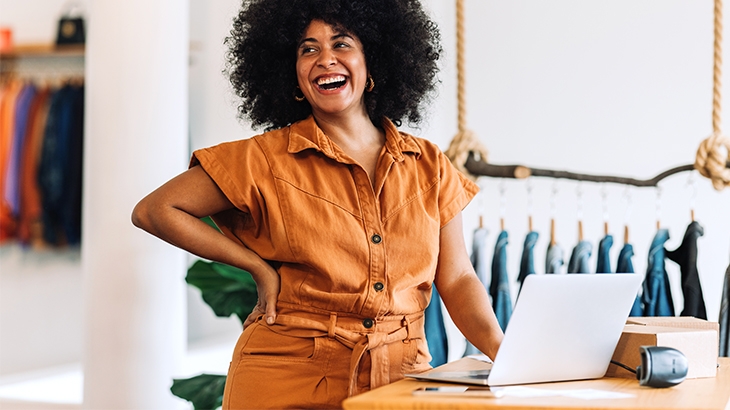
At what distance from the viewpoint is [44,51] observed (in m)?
4.63

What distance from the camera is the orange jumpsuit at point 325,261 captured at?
5.12 ft

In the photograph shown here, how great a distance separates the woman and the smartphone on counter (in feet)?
1.03

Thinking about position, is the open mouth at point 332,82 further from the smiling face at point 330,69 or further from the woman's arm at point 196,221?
the woman's arm at point 196,221

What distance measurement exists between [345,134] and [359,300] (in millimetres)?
370

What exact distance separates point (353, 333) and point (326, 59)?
545 mm

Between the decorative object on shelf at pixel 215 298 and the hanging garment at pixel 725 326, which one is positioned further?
the decorative object on shelf at pixel 215 298

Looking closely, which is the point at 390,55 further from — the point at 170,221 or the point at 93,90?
the point at 93,90

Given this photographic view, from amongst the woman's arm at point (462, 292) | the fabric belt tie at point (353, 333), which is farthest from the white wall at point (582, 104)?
the fabric belt tie at point (353, 333)

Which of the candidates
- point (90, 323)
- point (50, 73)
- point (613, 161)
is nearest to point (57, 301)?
point (50, 73)

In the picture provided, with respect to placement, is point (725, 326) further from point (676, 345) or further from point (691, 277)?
point (676, 345)

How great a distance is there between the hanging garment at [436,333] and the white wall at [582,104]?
1555 mm

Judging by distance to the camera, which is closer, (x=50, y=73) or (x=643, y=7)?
(x=643, y=7)

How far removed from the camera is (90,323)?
2562 mm

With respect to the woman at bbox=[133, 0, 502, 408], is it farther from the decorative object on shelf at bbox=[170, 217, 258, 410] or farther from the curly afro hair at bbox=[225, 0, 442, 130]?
the decorative object on shelf at bbox=[170, 217, 258, 410]
